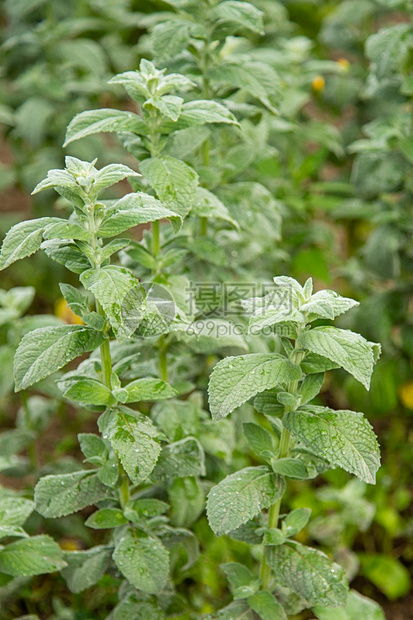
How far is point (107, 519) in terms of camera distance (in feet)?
5.11

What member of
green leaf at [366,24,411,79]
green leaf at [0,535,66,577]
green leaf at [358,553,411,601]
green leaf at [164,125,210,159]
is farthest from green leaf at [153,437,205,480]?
green leaf at [366,24,411,79]

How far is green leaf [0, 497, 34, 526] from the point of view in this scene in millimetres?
1588

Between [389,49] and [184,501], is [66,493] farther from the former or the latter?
[389,49]

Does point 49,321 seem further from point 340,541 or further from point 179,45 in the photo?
point 340,541

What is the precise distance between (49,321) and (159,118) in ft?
2.67

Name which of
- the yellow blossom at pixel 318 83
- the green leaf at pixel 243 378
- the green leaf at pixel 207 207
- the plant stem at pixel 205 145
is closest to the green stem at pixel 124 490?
the green leaf at pixel 243 378

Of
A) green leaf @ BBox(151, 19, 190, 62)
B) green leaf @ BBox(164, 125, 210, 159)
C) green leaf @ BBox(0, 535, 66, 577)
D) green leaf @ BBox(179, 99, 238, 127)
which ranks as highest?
green leaf @ BBox(151, 19, 190, 62)

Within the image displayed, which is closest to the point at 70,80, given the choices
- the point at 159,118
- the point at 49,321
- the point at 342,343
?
the point at 49,321

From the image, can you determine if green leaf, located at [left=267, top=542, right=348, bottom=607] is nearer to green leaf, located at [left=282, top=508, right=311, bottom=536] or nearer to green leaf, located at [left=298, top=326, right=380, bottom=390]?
green leaf, located at [left=282, top=508, right=311, bottom=536]

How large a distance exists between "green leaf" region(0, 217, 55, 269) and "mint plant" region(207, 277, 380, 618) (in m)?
0.40

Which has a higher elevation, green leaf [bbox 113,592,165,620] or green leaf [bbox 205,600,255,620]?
green leaf [bbox 205,600,255,620]

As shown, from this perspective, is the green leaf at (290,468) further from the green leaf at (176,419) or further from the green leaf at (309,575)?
the green leaf at (176,419)

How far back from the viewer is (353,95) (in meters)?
3.09

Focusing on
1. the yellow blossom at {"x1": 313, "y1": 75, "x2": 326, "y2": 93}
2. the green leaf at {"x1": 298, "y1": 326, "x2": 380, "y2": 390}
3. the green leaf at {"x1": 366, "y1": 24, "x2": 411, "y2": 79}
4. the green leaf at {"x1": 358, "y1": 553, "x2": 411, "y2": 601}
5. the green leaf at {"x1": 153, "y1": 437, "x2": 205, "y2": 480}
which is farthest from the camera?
the yellow blossom at {"x1": 313, "y1": 75, "x2": 326, "y2": 93}
